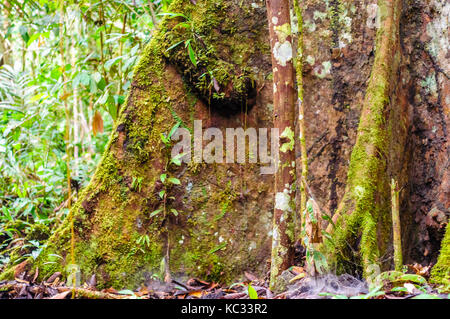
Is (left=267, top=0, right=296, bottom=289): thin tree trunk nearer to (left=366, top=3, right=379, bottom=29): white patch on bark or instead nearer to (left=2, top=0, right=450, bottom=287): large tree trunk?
(left=2, top=0, right=450, bottom=287): large tree trunk

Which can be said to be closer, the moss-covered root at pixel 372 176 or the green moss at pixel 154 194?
the moss-covered root at pixel 372 176

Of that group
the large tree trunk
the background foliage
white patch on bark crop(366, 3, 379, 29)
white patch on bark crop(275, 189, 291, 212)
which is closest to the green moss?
the large tree trunk

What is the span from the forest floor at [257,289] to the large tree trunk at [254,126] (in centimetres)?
11

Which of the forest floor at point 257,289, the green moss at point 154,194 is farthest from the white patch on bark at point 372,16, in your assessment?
the forest floor at point 257,289

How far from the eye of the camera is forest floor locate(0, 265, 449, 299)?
6.19 ft

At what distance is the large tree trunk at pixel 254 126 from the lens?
2.52 meters

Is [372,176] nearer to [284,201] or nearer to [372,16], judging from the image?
[284,201]

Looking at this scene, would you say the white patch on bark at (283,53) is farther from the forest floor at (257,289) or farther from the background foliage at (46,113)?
the background foliage at (46,113)

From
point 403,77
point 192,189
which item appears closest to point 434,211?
point 403,77

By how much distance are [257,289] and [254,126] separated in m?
1.16

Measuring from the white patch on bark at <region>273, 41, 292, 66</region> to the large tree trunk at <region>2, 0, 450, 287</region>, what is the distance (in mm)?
543

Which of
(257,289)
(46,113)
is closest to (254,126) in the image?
→ (257,289)

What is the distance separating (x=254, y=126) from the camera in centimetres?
284
